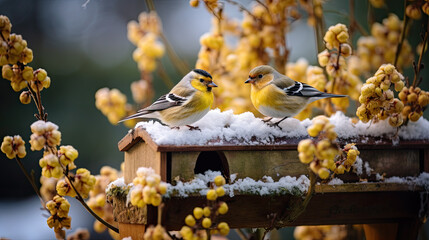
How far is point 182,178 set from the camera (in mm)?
1589

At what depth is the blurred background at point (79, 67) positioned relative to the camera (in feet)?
14.4

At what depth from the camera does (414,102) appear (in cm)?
188

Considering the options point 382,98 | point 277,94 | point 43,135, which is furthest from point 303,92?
point 43,135

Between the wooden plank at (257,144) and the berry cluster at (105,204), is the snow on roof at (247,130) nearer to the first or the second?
the wooden plank at (257,144)

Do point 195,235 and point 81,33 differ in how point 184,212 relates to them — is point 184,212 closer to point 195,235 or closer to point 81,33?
point 195,235

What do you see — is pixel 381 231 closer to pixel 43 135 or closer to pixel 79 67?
pixel 43 135

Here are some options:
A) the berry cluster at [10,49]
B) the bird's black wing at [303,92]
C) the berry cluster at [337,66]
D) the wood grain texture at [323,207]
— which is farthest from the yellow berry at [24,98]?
the berry cluster at [337,66]

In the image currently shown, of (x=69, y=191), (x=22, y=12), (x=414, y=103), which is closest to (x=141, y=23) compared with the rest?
(x=69, y=191)

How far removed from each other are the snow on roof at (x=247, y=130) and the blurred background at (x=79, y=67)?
2.48 metres

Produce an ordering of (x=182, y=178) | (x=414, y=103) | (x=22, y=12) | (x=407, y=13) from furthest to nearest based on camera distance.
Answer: (x=22, y=12), (x=407, y=13), (x=414, y=103), (x=182, y=178)

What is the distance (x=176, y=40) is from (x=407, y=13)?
294 cm

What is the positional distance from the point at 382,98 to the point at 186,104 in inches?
27.7

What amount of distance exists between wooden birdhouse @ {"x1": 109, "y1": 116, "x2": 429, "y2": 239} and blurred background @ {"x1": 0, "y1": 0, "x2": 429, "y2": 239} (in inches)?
100

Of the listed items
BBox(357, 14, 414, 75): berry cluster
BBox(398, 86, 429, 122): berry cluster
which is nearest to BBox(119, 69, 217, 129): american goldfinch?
BBox(398, 86, 429, 122): berry cluster
